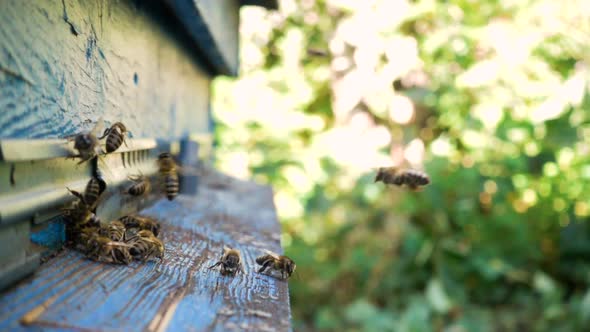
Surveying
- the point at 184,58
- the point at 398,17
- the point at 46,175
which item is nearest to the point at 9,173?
the point at 46,175

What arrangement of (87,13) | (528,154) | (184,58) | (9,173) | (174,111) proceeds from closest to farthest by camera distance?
(9,173), (87,13), (174,111), (184,58), (528,154)

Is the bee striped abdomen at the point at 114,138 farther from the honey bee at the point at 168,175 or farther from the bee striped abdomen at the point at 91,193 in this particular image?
the honey bee at the point at 168,175

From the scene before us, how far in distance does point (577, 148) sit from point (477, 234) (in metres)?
1.50

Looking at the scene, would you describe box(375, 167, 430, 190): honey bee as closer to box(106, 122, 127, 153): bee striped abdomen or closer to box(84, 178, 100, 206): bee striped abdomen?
box(106, 122, 127, 153): bee striped abdomen

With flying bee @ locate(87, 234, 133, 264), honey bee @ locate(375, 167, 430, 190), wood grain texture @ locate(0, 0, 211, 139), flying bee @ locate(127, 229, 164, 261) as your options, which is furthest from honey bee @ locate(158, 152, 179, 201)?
honey bee @ locate(375, 167, 430, 190)

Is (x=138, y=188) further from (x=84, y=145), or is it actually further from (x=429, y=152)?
(x=429, y=152)

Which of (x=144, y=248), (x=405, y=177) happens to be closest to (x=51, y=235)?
(x=144, y=248)

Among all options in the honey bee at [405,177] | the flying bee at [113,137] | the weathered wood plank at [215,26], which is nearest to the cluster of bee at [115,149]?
the flying bee at [113,137]

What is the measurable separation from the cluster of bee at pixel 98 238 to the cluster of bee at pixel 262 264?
0.58 ft

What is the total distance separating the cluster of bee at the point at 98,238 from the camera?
1.30 meters

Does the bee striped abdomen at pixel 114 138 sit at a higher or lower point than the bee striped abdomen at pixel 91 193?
higher

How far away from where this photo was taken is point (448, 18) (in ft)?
19.5

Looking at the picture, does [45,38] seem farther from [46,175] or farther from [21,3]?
[46,175]

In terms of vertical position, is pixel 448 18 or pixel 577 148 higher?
pixel 448 18
